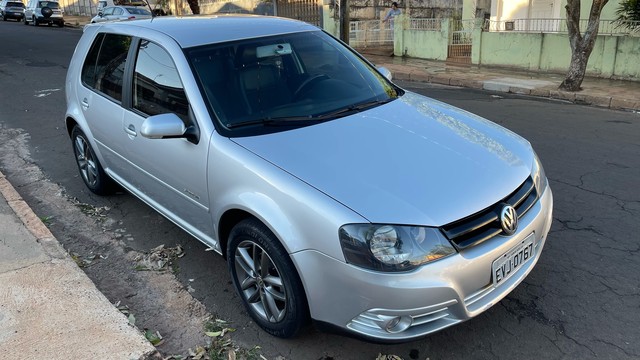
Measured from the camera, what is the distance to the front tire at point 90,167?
4918mm

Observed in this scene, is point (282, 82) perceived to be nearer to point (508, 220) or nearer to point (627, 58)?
point (508, 220)

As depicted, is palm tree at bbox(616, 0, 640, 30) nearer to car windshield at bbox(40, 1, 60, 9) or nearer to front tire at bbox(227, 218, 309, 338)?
front tire at bbox(227, 218, 309, 338)

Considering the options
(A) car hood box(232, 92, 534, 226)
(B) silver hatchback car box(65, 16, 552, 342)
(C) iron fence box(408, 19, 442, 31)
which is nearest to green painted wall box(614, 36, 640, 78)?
(C) iron fence box(408, 19, 442, 31)

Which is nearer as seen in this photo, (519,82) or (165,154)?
(165,154)

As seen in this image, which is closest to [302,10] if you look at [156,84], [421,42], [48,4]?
[421,42]

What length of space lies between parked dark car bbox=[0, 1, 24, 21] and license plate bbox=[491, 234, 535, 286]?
1678 inches

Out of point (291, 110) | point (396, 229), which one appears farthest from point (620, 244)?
point (291, 110)

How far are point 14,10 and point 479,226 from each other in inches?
1696

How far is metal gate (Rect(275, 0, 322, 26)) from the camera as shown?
20.8 m

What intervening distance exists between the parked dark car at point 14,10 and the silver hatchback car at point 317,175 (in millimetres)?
39523

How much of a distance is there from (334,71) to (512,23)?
11.1 metres

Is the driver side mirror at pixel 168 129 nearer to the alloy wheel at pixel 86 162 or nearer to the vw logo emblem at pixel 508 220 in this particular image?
the vw logo emblem at pixel 508 220

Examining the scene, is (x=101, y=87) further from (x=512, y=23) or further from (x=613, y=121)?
(x=512, y=23)

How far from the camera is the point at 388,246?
7.80 feet
